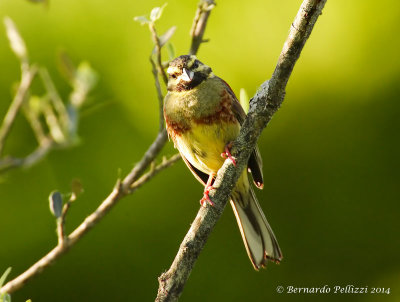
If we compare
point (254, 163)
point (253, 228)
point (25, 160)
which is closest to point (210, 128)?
point (254, 163)

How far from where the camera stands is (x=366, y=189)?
12.5 ft

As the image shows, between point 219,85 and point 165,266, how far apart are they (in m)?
1.00

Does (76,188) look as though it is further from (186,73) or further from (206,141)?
(186,73)

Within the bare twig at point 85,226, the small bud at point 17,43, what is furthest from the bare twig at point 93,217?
the small bud at point 17,43

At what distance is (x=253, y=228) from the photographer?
3.54 m

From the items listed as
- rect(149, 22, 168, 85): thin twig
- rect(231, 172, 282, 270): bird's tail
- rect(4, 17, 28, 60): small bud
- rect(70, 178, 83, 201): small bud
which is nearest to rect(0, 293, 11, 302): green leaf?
rect(70, 178, 83, 201): small bud

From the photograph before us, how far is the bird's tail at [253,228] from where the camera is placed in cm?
338

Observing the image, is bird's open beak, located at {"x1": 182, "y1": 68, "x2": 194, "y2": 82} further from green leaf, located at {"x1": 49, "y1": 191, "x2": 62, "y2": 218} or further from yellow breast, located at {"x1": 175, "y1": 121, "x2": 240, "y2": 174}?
green leaf, located at {"x1": 49, "y1": 191, "x2": 62, "y2": 218}

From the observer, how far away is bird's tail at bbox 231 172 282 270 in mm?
3381

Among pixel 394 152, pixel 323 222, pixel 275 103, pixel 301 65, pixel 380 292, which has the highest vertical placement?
pixel 275 103

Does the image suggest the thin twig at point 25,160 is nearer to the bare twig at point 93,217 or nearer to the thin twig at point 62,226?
the bare twig at point 93,217

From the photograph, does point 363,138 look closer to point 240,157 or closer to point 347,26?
point 347,26

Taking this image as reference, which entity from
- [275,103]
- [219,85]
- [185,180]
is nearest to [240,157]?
[275,103]

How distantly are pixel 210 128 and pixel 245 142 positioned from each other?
0.89 metres
